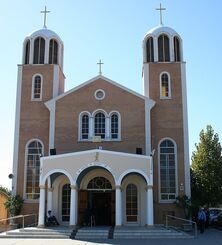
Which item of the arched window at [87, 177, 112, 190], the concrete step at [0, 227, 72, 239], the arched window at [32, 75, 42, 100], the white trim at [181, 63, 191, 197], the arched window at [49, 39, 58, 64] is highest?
the arched window at [49, 39, 58, 64]

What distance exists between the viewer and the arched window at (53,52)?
2942 cm

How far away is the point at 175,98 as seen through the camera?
27.8 m

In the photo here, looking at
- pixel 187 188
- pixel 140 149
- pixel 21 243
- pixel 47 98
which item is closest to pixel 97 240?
pixel 21 243

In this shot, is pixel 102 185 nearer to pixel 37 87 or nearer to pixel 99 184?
pixel 99 184

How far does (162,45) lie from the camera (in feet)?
96.2

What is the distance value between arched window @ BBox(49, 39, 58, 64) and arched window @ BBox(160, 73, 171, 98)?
25.6 ft

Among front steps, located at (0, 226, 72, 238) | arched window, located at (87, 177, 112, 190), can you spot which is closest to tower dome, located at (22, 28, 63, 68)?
arched window, located at (87, 177, 112, 190)

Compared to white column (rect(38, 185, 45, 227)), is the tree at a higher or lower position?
higher

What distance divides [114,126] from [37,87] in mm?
6380

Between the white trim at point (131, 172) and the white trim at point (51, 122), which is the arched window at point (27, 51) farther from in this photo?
the white trim at point (131, 172)

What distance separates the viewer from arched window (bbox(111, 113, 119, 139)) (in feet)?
87.9

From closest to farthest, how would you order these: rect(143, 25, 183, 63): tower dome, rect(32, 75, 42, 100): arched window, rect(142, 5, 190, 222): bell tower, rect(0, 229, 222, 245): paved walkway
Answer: rect(0, 229, 222, 245): paved walkway < rect(142, 5, 190, 222): bell tower < rect(32, 75, 42, 100): arched window < rect(143, 25, 183, 63): tower dome

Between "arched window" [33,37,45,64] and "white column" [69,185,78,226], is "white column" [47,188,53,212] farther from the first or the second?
"arched window" [33,37,45,64]

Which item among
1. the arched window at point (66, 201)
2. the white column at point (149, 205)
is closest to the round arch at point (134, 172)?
the white column at point (149, 205)
